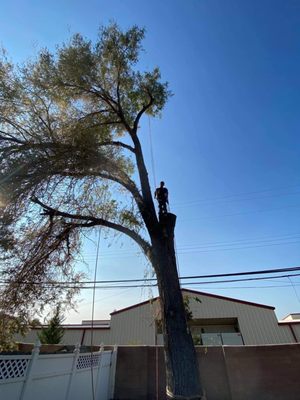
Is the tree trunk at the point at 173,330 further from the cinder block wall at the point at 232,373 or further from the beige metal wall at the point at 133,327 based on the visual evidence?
the beige metal wall at the point at 133,327

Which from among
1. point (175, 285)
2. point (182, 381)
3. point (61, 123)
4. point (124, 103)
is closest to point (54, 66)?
point (61, 123)

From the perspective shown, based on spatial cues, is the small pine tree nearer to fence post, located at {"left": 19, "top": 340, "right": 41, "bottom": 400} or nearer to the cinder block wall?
the cinder block wall

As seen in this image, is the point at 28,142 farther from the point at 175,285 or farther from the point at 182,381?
the point at 182,381

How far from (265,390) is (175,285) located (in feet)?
20.2

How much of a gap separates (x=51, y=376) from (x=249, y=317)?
13.4m

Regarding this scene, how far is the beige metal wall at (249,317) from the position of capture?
13.8m

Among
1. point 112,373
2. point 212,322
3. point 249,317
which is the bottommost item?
point 112,373

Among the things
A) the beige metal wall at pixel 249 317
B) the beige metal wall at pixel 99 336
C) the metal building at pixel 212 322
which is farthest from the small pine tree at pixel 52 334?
the beige metal wall at pixel 249 317

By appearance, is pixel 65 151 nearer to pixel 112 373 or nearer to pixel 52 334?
pixel 112 373

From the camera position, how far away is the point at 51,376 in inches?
193

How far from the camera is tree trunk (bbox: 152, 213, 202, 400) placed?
3.20 m

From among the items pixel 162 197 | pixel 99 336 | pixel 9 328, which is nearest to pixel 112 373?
pixel 9 328

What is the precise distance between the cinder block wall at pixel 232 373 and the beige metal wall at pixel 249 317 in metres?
6.42

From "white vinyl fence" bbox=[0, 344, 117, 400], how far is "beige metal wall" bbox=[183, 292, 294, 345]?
818 centimetres
